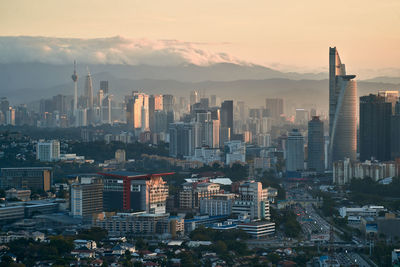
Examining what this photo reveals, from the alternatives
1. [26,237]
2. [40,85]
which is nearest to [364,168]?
[26,237]

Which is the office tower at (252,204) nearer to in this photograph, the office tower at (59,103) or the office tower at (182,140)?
the office tower at (182,140)

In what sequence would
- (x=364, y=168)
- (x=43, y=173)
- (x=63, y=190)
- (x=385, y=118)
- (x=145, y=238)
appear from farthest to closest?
(x=385, y=118) → (x=364, y=168) → (x=43, y=173) → (x=63, y=190) → (x=145, y=238)

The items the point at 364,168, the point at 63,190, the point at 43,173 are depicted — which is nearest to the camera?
the point at 63,190

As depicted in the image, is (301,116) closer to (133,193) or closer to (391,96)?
(391,96)

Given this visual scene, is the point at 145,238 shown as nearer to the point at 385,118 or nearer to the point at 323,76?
the point at 385,118

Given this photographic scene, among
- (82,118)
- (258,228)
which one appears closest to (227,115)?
(82,118)

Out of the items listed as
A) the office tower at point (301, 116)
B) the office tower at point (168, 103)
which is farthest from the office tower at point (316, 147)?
the office tower at point (301, 116)
